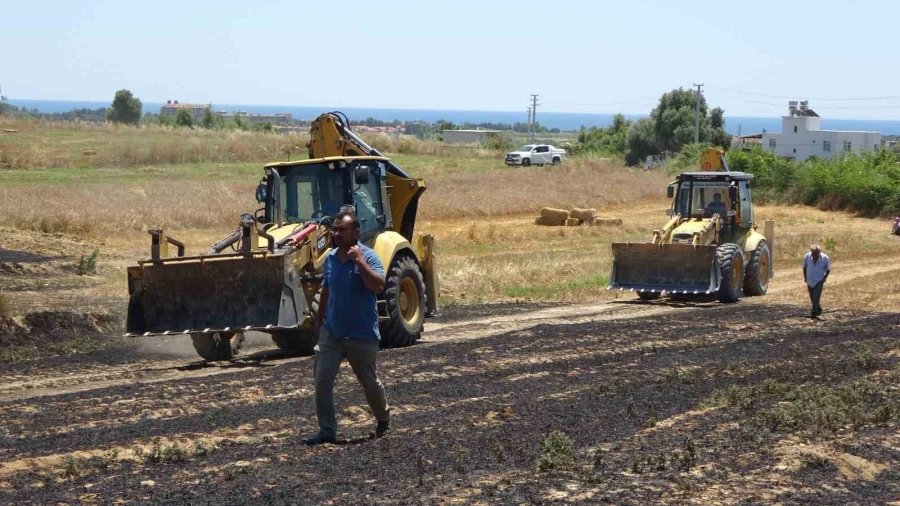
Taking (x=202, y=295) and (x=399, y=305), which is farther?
(x=399, y=305)

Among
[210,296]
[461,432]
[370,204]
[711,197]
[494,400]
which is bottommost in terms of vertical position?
[494,400]

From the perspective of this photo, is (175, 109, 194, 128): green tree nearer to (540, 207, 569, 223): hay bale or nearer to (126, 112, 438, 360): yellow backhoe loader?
(540, 207, 569, 223): hay bale

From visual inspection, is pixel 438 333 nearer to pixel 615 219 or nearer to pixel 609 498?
pixel 609 498

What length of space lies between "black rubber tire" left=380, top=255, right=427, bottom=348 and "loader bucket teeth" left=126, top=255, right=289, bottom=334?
6.40 ft

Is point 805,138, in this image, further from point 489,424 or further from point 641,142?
point 489,424

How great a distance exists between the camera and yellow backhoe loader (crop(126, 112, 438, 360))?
14.2 meters

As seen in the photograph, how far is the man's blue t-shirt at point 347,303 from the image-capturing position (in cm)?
938

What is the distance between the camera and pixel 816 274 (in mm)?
20656

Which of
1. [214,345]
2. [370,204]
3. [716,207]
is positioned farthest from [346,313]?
[716,207]

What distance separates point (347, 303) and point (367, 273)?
0.33m

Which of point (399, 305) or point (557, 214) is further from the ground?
point (399, 305)

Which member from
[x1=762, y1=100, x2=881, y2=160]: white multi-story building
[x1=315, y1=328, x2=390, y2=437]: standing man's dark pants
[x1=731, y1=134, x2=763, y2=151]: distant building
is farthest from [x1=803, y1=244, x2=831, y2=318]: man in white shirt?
[x1=762, y1=100, x2=881, y2=160]: white multi-story building

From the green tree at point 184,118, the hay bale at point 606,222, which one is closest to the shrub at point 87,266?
the hay bale at point 606,222

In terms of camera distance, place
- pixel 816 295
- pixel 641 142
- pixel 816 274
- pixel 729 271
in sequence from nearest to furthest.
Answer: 1. pixel 816 295
2. pixel 816 274
3. pixel 729 271
4. pixel 641 142
